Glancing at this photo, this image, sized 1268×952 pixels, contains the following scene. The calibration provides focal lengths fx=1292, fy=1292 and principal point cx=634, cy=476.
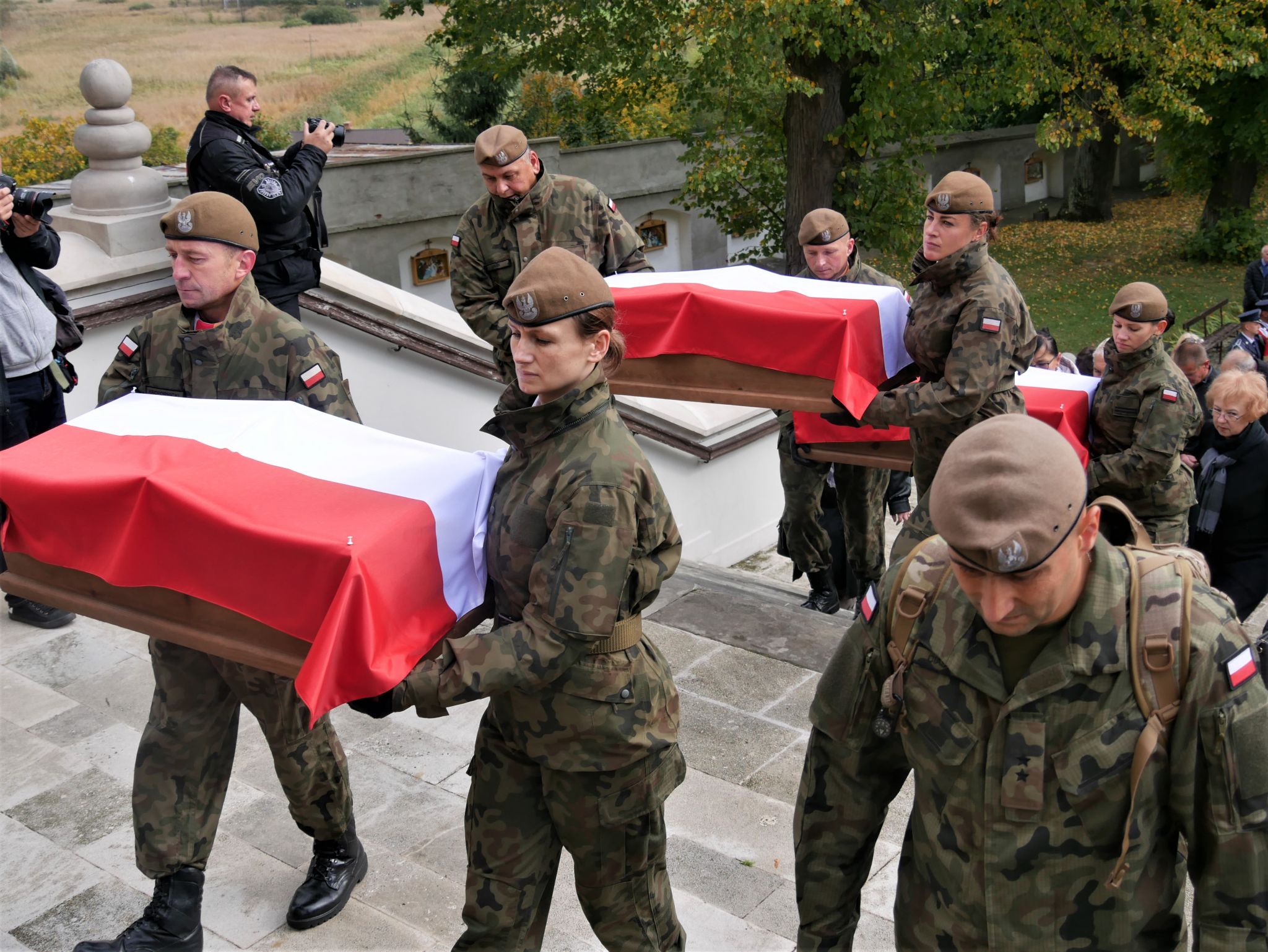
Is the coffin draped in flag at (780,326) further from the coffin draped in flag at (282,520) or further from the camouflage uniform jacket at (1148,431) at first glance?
the coffin draped in flag at (282,520)

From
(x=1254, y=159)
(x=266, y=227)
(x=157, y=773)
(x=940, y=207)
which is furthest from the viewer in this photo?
(x=1254, y=159)

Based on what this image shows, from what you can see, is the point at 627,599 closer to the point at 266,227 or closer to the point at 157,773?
the point at 157,773

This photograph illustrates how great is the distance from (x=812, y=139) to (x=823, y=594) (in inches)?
423

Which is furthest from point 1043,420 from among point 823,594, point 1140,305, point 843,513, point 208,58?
point 208,58

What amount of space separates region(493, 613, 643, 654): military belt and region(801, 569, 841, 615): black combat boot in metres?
4.31

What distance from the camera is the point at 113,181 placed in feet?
21.9

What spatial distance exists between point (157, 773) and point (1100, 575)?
2625 mm

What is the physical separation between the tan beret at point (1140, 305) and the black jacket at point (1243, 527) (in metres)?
0.77

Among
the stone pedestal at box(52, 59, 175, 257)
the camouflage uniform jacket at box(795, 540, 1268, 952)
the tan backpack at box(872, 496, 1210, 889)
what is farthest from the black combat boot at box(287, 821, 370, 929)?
the stone pedestal at box(52, 59, 175, 257)

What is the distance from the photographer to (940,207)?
192 inches

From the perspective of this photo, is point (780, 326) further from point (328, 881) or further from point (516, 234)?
point (328, 881)

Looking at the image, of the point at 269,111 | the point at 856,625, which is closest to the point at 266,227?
the point at 856,625

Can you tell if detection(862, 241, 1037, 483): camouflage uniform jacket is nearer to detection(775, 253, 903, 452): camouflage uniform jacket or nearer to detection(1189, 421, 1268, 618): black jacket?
detection(775, 253, 903, 452): camouflage uniform jacket

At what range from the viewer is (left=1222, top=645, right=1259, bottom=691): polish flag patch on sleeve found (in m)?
2.14
